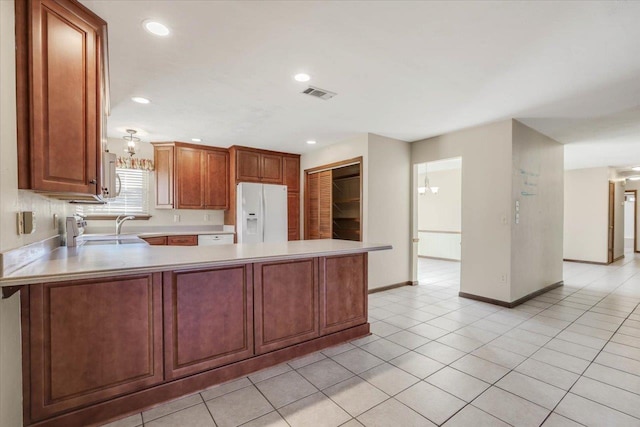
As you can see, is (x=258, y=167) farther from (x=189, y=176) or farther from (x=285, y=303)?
(x=285, y=303)

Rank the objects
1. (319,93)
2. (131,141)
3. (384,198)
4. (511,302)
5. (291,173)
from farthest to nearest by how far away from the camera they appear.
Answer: (291,173), (384,198), (131,141), (511,302), (319,93)

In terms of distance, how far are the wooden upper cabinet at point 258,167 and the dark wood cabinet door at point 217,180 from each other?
1.24ft

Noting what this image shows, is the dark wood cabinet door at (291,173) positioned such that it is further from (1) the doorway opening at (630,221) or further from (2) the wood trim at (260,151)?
(1) the doorway opening at (630,221)

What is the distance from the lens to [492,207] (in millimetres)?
4102

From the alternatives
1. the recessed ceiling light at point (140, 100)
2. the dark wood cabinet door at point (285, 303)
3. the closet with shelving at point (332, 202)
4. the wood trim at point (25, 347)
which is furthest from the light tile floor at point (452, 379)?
the recessed ceiling light at point (140, 100)

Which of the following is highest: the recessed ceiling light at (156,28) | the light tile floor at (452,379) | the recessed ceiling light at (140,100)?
the recessed ceiling light at (156,28)

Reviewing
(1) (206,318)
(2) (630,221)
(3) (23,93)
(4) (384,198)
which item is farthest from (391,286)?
(2) (630,221)

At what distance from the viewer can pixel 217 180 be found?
5.48 meters

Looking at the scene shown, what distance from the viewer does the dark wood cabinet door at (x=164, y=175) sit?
5.13 metres

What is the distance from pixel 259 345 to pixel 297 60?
2324 mm

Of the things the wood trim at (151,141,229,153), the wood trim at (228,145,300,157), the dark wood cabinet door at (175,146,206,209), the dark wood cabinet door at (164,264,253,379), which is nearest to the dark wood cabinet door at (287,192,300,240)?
the wood trim at (228,145,300,157)

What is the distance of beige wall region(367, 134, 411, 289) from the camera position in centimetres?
470

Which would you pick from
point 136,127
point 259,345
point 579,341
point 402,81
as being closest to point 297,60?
point 402,81

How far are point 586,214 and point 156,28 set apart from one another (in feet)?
31.6
